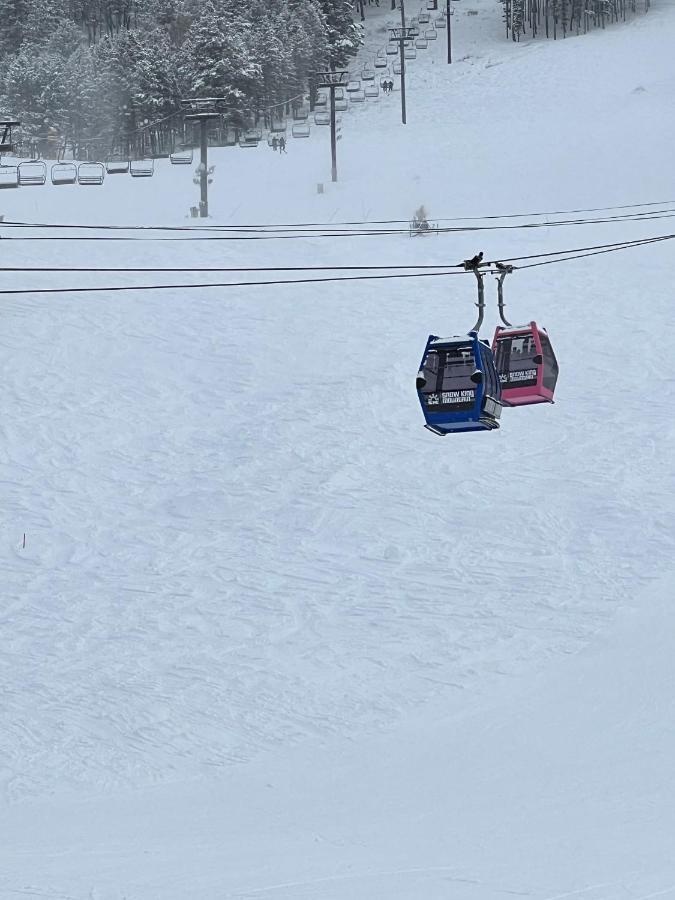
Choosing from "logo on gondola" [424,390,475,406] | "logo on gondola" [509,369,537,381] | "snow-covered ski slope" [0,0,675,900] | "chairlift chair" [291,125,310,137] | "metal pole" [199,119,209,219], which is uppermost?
"chairlift chair" [291,125,310,137]

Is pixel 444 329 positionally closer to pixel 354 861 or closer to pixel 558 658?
pixel 558 658

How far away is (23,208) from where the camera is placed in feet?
162

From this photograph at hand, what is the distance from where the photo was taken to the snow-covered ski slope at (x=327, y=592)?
16.1 m

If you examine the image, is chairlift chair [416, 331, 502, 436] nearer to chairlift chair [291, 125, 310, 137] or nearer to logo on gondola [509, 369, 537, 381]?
logo on gondola [509, 369, 537, 381]

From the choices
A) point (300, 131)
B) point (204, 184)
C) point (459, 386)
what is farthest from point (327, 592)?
point (300, 131)

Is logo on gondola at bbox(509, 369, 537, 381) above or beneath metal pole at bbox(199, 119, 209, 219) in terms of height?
beneath

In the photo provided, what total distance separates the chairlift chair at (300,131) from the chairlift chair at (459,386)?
46840 mm

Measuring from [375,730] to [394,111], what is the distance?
5774 centimetres

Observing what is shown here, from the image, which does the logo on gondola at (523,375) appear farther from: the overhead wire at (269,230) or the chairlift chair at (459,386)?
the overhead wire at (269,230)

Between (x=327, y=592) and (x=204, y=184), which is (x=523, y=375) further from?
(x=204, y=184)

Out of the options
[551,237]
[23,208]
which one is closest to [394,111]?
[23,208]

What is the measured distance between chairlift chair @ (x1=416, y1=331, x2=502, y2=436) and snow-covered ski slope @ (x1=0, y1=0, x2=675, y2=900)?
5.47 metres

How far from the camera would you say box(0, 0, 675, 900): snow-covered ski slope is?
52.7 ft

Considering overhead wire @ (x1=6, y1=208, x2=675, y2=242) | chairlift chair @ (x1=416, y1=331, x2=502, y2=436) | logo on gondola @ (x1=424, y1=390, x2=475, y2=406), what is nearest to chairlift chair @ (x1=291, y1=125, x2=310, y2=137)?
overhead wire @ (x1=6, y1=208, x2=675, y2=242)
